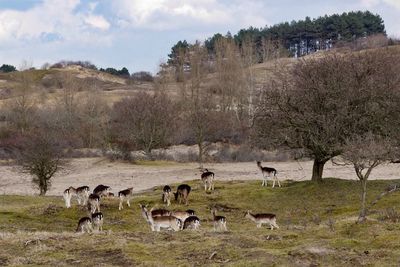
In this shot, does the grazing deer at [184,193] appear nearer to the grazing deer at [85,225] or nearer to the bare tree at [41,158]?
the grazing deer at [85,225]

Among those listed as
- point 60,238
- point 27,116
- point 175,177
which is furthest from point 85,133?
point 60,238

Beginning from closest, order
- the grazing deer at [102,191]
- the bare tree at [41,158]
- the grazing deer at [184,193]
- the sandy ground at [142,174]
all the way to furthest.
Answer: the grazing deer at [184,193]
the grazing deer at [102,191]
the bare tree at [41,158]
the sandy ground at [142,174]

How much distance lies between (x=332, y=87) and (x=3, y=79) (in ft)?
542

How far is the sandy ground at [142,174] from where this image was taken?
5538 cm

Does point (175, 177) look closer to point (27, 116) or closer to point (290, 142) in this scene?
point (290, 142)

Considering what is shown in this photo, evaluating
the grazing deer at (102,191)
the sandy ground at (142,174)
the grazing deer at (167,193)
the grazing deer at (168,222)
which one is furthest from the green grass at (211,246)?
the sandy ground at (142,174)

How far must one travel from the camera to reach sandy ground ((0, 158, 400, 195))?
55375mm

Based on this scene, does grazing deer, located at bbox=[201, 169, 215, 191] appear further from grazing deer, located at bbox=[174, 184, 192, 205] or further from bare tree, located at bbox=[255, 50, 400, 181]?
grazing deer, located at bbox=[174, 184, 192, 205]

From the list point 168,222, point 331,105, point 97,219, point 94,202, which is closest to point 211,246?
point 168,222

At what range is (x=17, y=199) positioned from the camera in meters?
36.9

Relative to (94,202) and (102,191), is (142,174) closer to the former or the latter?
(102,191)

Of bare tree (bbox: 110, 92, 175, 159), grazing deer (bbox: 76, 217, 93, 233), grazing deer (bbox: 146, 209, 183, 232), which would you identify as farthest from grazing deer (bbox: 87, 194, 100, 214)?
bare tree (bbox: 110, 92, 175, 159)

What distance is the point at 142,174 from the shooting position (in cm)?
6419

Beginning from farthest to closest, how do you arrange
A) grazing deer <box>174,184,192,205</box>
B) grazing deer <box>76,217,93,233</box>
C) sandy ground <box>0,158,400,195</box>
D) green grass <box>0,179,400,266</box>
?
sandy ground <box>0,158,400,195</box> → grazing deer <box>174,184,192,205</box> → grazing deer <box>76,217,93,233</box> → green grass <box>0,179,400,266</box>
